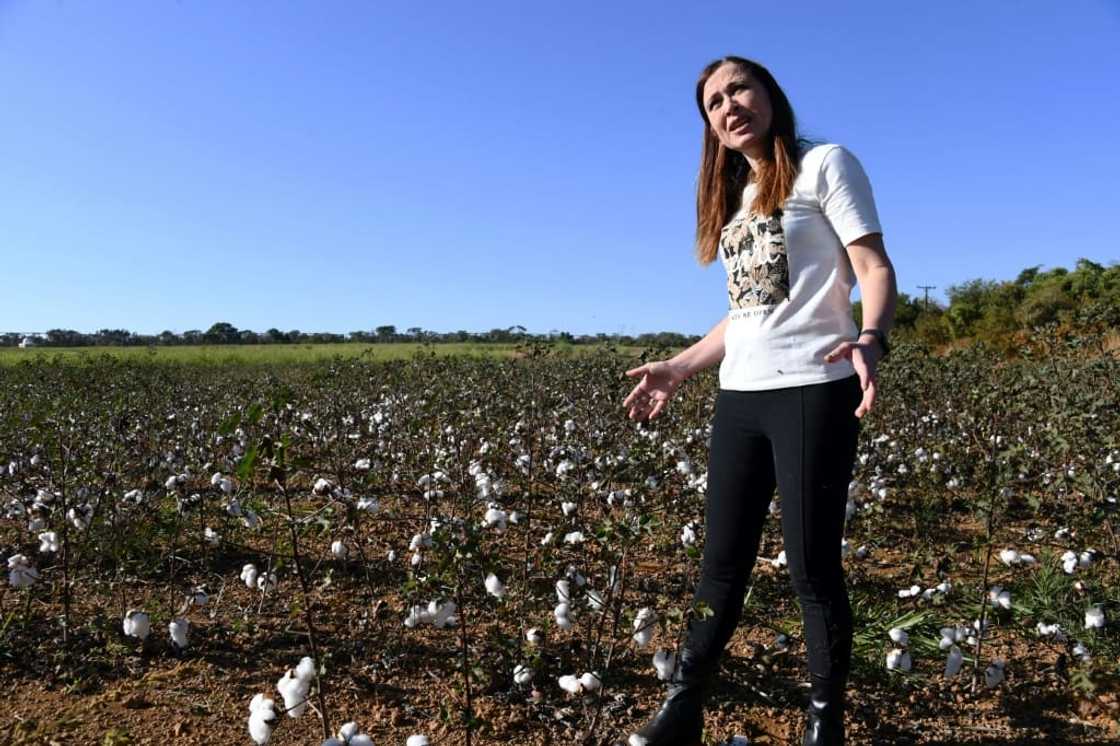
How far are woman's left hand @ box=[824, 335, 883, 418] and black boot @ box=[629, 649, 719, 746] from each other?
0.89 metres

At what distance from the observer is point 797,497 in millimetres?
1852

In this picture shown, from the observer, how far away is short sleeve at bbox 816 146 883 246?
5.83 feet

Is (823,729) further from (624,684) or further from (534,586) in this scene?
(534,586)

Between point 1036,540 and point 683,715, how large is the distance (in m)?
2.80

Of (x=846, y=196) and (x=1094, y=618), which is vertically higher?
(x=846, y=196)

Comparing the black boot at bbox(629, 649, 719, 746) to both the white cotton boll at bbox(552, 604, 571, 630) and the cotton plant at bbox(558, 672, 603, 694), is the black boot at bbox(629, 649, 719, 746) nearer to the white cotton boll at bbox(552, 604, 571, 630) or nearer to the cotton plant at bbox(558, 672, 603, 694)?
the cotton plant at bbox(558, 672, 603, 694)

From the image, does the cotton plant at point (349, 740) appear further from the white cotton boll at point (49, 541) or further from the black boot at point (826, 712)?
the white cotton boll at point (49, 541)

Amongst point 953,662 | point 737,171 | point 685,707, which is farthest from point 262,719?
point 953,662

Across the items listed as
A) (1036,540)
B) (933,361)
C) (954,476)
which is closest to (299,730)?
(1036,540)

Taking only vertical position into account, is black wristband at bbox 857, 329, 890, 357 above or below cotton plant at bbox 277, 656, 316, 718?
above

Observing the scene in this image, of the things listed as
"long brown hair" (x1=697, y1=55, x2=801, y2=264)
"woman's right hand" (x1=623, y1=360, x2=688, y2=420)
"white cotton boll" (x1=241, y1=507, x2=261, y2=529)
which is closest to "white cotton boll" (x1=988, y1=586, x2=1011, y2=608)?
"woman's right hand" (x1=623, y1=360, x2=688, y2=420)

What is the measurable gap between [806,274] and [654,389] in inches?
25.0

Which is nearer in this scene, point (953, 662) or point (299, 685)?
point (299, 685)

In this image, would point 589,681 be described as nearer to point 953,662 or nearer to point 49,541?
point 953,662
